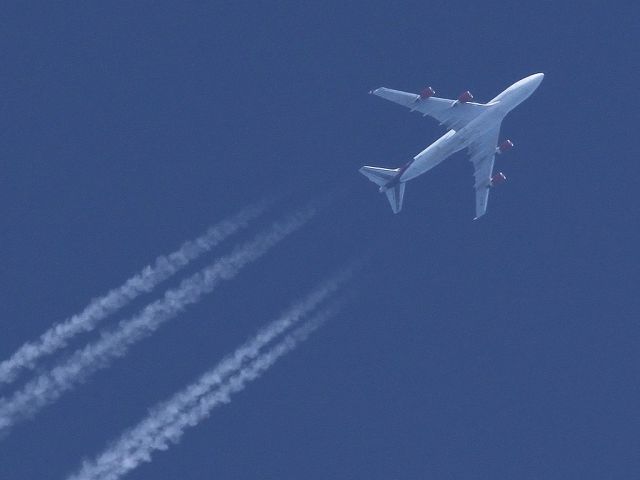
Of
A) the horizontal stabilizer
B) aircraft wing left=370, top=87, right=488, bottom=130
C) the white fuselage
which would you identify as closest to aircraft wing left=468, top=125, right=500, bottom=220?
the white fuselage

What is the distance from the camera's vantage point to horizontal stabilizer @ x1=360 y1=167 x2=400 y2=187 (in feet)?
518

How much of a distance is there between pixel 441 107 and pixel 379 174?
34.9ft

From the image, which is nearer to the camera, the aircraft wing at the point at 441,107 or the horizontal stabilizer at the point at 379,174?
the aircraft wing at the point at 441,107

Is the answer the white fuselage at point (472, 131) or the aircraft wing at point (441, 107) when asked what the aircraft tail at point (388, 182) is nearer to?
the white fuselage at point (472, 131)

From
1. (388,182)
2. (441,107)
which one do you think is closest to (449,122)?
(441,107)

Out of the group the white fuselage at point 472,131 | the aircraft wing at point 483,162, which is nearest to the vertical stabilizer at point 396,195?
the white fuselage at point 472,131

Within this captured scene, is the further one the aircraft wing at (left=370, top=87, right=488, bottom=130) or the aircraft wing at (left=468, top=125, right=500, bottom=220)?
the aircraft wing at (left=468, top=125, right=500, bottom=220)

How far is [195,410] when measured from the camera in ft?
472

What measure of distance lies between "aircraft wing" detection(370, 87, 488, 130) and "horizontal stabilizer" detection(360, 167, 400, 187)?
7.64 m

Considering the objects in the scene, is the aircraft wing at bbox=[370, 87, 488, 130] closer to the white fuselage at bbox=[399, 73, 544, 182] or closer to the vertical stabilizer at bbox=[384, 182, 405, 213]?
the white fuselage at bbox=[399, 73, 544, 182]

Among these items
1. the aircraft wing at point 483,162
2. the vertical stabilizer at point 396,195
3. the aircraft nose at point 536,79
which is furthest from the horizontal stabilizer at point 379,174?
the aircraft nose at point 536,79

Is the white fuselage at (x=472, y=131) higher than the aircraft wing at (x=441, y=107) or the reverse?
the reverse

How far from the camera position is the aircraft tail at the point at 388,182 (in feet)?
518

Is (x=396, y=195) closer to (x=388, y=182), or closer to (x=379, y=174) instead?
(x=388, y=182)
